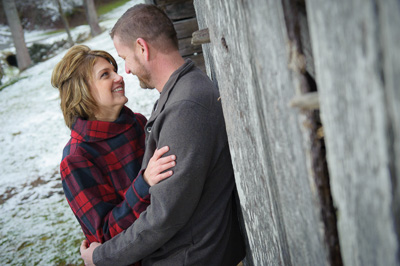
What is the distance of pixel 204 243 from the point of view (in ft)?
5.83

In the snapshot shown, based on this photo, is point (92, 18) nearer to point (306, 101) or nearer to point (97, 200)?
point (97, 200)

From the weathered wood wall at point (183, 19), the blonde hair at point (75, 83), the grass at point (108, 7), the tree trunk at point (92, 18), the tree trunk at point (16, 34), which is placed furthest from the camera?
the grass at point (108, 7)

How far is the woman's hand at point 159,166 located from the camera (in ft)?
5.24

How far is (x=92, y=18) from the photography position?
1512cm

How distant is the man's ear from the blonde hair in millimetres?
524

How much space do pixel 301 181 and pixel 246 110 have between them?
0.42m

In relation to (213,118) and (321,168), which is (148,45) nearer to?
(213,118)

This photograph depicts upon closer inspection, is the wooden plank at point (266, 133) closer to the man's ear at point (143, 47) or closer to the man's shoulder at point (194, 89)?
the man's shoulder at point (194, 89)

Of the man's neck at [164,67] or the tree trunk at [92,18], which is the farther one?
the tree trunk at [92,18]

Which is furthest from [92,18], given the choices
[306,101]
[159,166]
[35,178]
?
[306,101]

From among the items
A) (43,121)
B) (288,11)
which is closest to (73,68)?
(288,11)

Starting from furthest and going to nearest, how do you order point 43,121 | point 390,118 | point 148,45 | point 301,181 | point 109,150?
point 43,121, point 109,150, point 148,45, point 301,181, point 390,118

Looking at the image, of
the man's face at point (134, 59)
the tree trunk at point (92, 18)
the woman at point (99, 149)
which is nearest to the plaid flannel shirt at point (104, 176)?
the woman at point (99, 149)

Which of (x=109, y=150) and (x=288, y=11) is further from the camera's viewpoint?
(x=109, y=150)
